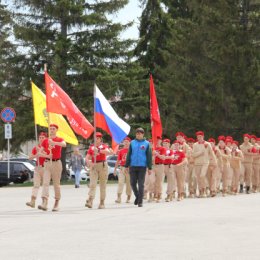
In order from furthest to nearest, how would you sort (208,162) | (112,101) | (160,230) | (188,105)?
(188,105), (112,101), (208,162), (160,230)

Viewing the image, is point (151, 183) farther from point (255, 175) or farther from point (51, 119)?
point (255, 175)

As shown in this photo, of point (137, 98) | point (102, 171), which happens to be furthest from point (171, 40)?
point (102, 171)

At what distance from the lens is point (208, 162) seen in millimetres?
26438

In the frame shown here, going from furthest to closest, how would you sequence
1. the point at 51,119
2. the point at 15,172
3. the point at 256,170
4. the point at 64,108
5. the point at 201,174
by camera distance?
1. the point at 15,172
2. the point at 256,170
3. the point at 201,174
4. the point at 51,119
5. the point at 64,108

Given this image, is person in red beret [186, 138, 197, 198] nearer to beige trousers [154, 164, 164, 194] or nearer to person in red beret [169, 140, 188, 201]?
person in red beret [169, 140, 188, 201]

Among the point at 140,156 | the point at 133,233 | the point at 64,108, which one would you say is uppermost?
the point at 64,108

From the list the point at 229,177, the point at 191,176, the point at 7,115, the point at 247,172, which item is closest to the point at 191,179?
the point at 191,176

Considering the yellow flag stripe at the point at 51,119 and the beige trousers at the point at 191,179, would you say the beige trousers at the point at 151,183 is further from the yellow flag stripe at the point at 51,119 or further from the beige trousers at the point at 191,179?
the beige trousers at the point at 191,179

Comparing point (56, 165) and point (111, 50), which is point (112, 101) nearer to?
point (111, 50)

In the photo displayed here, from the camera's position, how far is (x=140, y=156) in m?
21.1

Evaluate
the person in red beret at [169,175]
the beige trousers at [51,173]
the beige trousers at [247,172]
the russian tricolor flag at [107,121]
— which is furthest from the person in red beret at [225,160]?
the beige trousers at [51,173]

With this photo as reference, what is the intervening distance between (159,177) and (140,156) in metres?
2.31

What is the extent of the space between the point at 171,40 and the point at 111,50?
11461 mm

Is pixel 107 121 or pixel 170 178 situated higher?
pixel 107 121
